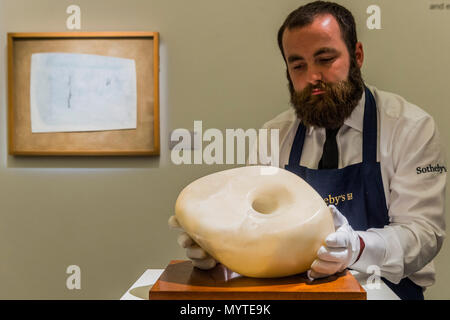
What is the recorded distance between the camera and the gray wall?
3.42 feet

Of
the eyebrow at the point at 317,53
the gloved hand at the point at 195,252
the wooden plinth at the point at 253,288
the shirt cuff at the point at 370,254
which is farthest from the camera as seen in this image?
the eyebrow at the point at 317,53

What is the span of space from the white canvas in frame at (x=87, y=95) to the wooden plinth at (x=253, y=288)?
0.47m

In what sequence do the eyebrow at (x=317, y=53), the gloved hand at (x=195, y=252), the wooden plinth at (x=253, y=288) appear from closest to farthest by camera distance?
the wooden plinth at (x=253, y=288) → the gloved hand at (x=195, y=252) → the eyebrow at (x=317, y=53)

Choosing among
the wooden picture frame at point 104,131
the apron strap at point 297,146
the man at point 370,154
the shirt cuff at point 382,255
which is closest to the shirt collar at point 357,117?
the man at point 370,154

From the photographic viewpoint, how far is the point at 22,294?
1.13 meters

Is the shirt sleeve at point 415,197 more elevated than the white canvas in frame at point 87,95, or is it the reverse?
the white canvas in frame at point 87,95

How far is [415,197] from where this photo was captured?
102 cm

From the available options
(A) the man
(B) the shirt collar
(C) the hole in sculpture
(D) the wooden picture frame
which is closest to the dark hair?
(A) the man

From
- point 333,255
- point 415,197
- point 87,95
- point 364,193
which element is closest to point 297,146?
point 364,193

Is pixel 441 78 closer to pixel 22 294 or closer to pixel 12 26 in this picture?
pixel 12 26

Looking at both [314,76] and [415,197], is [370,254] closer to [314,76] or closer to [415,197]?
[415,197]

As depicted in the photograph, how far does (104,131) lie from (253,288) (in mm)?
583

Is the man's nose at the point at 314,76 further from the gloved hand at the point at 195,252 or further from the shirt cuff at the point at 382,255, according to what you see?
the gloved hand at the point at 195,252

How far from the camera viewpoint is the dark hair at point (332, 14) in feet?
3.42
